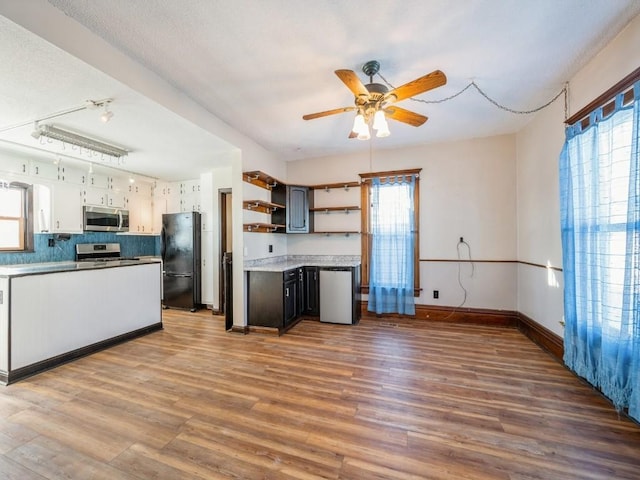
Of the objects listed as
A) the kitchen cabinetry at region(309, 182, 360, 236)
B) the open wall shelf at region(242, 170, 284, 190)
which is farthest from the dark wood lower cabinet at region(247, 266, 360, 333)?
the open wall shelf at region(242, 170, 284, 190)

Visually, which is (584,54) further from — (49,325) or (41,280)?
(49,325)

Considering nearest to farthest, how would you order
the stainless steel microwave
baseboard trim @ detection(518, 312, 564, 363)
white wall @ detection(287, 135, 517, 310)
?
1. baseboard trim @ detection(518, 312, 564, 363)
2. white wall @ detection(287, 135, 517, 310)
3. the stainless steel microwave

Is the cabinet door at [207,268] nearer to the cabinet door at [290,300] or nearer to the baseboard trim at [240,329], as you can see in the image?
the baseboard trim at [240,329]

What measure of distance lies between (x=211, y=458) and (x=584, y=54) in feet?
13.6

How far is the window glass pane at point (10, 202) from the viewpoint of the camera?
12.8 ft

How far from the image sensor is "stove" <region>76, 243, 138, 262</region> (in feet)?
15.8

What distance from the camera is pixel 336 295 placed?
412cm

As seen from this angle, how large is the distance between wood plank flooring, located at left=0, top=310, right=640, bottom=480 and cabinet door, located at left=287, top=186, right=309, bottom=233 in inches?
84.5

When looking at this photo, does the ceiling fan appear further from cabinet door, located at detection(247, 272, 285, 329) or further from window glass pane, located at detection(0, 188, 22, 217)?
window glass pane, located at detection(0, 188, 22, 217)

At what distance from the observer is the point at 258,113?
10.6 feet

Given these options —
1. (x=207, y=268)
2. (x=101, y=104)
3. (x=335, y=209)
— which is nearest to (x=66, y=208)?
(x=207, y=268)

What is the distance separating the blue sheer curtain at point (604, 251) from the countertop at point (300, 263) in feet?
8.29

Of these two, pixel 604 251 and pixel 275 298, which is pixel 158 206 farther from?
pixel 604 251

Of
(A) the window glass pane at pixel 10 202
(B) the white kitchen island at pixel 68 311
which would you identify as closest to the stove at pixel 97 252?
(A) the window glass pane at pixel 10 202
